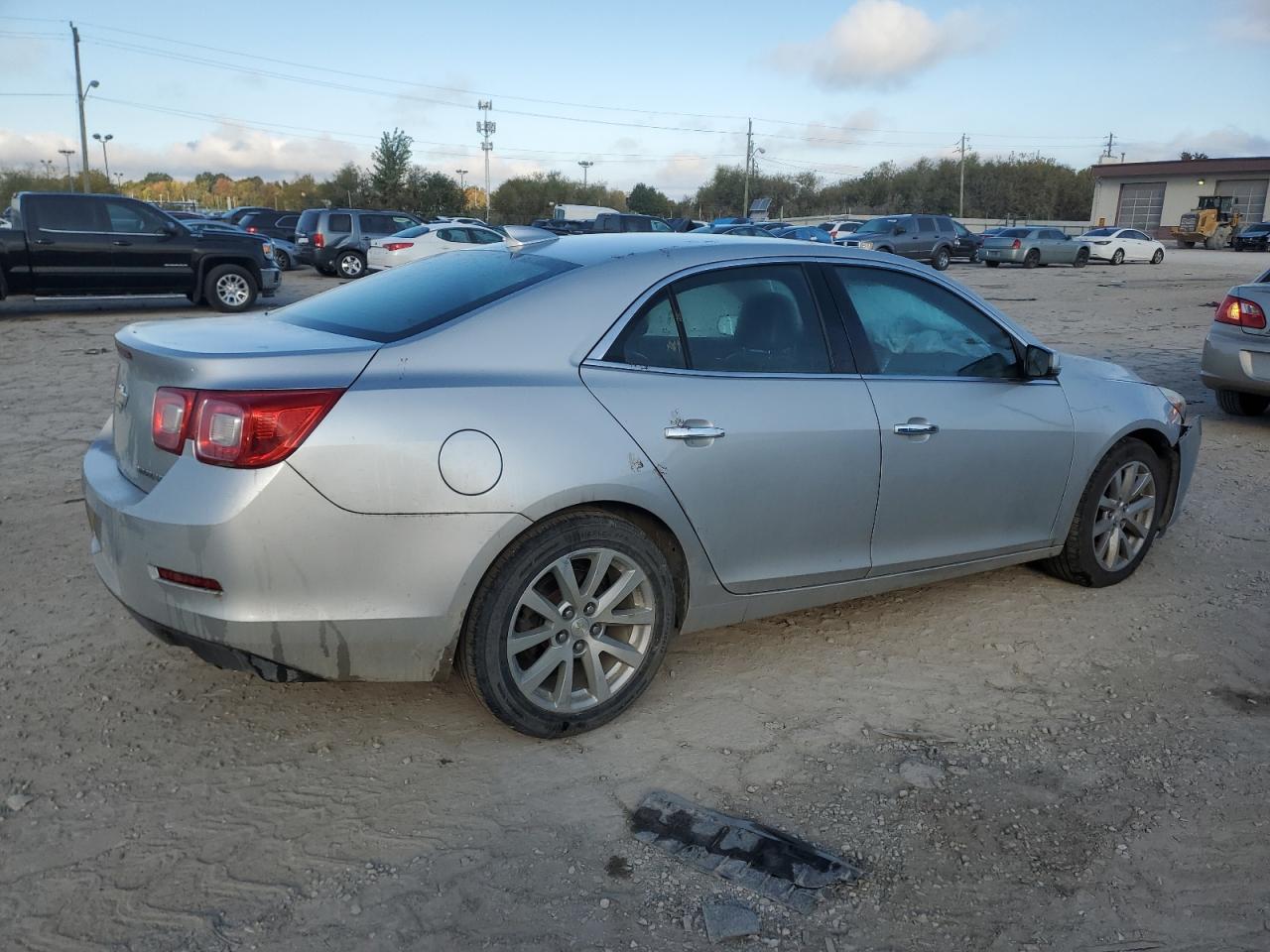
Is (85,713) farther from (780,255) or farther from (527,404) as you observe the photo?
(780,255)

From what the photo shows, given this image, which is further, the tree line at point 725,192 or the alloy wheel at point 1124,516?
the tree line at point 725,192

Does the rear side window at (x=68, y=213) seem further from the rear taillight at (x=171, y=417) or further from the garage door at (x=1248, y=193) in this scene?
the garage door at (x=1248, y=193)

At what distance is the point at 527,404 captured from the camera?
315cm

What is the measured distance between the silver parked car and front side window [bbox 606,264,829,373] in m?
0.01

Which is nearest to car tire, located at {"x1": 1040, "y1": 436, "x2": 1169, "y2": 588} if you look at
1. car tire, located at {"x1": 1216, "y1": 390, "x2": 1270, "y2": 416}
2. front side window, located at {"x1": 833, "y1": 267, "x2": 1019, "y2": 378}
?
front side window, located at {"x1": 833, "y1": 267, "x2": 1019, "y2": 378}

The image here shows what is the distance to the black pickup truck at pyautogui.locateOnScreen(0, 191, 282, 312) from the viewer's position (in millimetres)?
14812

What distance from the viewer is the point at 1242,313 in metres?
8.12

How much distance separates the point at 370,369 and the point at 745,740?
1.69 meters

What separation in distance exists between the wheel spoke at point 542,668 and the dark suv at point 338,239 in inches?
895

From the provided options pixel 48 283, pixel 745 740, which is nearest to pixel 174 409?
pixel 745 740

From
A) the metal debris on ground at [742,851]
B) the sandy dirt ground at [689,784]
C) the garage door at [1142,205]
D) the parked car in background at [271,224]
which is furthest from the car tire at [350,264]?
the garage door at [1142,205]

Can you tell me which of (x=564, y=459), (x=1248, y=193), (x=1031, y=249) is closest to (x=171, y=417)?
(x=564, y=459)

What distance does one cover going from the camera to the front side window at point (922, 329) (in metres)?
4.03

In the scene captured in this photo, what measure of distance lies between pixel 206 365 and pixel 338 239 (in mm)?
23269
